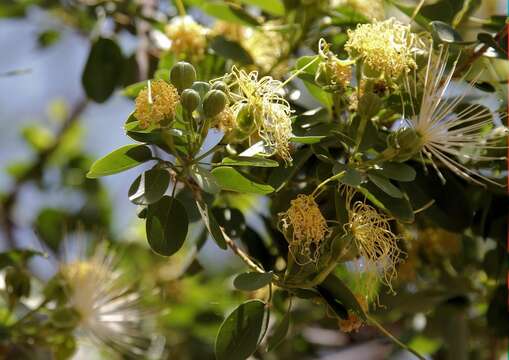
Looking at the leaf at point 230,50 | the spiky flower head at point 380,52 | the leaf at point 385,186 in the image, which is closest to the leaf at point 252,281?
the leaf at point 385,186

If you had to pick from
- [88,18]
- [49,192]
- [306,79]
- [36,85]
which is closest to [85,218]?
[49,192]

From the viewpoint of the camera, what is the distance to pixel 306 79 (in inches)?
46.6

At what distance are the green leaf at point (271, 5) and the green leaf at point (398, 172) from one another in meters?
0.46

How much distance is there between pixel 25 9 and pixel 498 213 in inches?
46.5

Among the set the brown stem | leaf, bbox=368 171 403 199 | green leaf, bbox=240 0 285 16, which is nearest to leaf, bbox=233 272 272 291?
leaf, bbox=368 171 403 199

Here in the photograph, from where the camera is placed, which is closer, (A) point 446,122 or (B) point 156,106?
(B) point 156,106

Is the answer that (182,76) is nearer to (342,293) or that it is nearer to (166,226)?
(166,226)

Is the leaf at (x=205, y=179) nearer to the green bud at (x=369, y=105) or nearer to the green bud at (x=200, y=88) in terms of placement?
the green bud at (x=200, y=88)

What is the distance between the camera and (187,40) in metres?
1.43

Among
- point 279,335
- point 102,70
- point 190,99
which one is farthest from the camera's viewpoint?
point 102,70

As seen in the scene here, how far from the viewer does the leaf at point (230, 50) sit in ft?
4.60

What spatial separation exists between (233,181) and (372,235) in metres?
0.19

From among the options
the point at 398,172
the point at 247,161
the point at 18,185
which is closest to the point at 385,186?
the point at 398,172

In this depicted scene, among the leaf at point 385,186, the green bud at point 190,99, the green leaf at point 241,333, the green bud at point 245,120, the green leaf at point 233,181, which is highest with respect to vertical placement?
the green bud at point 190,99
